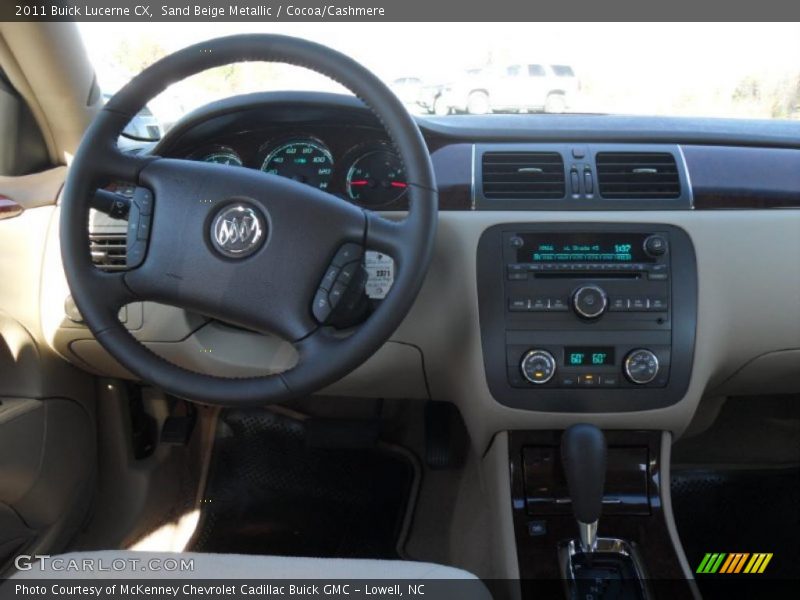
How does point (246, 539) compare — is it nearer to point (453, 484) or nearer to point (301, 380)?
point (453, 484)

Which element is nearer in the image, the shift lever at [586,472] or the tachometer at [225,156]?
the shift lever at [586,472]

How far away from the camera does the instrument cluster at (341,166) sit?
1.63 metres

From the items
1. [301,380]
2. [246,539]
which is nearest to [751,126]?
[301,380]

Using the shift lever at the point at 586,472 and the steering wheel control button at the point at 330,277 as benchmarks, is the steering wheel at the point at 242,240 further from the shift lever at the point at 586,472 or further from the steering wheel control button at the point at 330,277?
the shift lever at the point at 586,472

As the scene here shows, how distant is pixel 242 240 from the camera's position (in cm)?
130

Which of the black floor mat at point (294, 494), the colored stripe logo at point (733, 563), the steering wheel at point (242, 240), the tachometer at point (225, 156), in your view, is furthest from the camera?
the black floor mat at point (294, 494)

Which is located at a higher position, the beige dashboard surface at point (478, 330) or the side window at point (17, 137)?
the side window at point (17, 137)

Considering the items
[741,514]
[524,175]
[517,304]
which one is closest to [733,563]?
[741,514]

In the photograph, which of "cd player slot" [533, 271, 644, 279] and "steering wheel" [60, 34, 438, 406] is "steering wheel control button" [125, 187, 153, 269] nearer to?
"steering wheel" [60, 34, 438, 406]

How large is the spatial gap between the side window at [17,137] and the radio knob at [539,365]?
136 centimetres

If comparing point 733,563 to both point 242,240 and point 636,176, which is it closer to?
point 636,176

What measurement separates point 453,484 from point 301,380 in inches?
42.0

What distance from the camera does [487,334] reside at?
1.59 m

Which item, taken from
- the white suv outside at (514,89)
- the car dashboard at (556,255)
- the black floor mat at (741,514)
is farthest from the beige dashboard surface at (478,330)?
the black floor mat at (741,514)
